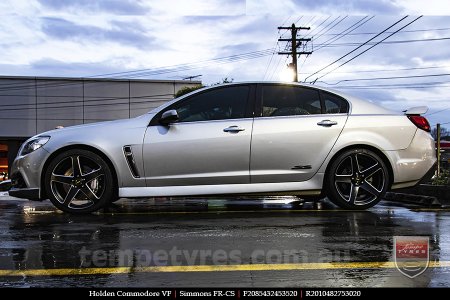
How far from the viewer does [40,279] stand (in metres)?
3.10

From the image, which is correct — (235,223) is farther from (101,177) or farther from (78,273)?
(78,273)

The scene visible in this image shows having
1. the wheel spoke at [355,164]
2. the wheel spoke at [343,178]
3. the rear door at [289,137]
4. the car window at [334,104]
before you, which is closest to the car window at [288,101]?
the rear door at [289,137]

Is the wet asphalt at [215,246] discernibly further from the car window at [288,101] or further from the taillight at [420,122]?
the car window at [288,101]

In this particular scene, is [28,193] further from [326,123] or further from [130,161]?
[326,123]

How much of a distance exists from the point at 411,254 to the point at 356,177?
2.25 meters

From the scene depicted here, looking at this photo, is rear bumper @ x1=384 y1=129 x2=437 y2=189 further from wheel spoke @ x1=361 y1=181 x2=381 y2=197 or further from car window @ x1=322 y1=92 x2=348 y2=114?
car window @ x1=322 y1=92 x2=348 y2=114

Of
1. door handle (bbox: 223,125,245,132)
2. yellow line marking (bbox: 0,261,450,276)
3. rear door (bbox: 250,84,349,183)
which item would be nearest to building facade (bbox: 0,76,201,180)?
rear door (bbox: 250,84,349,183)

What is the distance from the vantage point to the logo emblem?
3.32 metres

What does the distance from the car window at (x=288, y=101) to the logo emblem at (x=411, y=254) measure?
2225mm

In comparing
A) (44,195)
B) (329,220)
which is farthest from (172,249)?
(44,195)

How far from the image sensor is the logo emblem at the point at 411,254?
332 cm

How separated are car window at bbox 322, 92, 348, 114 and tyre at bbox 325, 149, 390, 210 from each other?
1.76 feet

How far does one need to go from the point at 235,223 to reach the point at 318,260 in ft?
5.46
